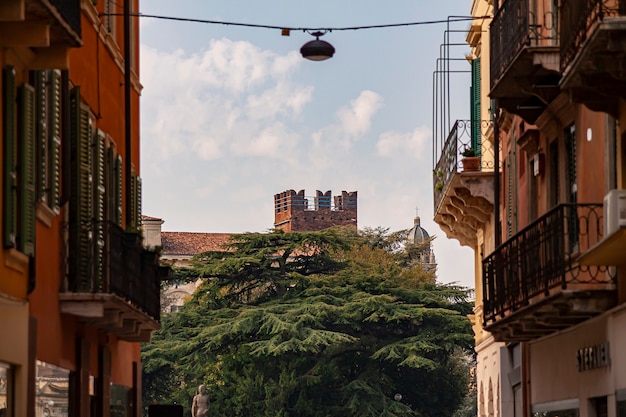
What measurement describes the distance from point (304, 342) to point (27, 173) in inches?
2018

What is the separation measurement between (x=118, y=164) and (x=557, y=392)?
677cm

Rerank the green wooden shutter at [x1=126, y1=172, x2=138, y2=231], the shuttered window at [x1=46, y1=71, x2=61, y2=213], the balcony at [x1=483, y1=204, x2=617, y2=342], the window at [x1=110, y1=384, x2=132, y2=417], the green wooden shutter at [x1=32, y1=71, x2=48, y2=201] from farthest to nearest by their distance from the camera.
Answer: the green wooden shutter at [x1=126, y1=172, x2=138, y2=231] < the window at [x1=110, y1=384, x2=132, y2=417] < the balcony at [x1=483, y1=204, x2=617, y2=342] < the shuttered window at [x1=46, y1=71, x2=61, y2=213] < the green wooden shutter at [x1=32, y1=71, x2=48, y2=201]

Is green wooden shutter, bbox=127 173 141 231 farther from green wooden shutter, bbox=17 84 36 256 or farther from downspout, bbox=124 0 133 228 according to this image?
green wooden shutter, bbox=17 84 36 256

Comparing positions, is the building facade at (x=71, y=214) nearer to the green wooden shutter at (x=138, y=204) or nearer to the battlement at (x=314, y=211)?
the green wooden shutter at (x=138, y=204)

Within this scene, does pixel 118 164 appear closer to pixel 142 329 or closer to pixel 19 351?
pixel 142 329

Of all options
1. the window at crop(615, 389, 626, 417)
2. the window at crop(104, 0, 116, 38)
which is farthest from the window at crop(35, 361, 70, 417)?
the window at crop(615, 389, 626, 417)

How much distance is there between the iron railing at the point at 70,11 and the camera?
49.6 feet

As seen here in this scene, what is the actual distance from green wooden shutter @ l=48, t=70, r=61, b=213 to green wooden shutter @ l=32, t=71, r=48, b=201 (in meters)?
0.25

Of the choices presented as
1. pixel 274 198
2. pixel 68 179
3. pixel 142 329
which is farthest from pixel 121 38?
pixel 274 198

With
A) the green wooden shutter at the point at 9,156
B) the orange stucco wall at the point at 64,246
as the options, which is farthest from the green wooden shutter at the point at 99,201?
the green wooden shutter at the point at 9,156

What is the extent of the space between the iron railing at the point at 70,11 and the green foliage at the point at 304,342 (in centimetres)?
5189

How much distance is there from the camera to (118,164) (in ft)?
79.8

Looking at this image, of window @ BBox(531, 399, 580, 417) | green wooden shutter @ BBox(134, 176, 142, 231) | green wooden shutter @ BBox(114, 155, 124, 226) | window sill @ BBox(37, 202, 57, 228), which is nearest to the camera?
window sill @ BBox(37, 202, 57, 228)

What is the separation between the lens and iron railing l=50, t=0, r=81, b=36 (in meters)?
15.1
